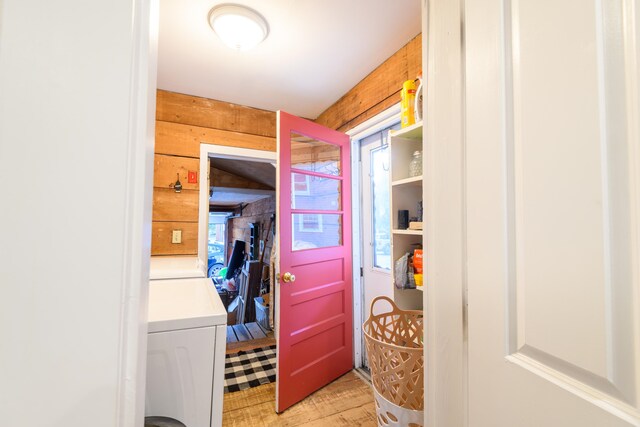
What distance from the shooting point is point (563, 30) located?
0.42 metres

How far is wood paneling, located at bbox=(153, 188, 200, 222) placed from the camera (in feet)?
7.22

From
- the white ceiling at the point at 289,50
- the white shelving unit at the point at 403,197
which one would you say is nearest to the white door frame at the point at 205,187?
the white ceiling at the point at 289,50

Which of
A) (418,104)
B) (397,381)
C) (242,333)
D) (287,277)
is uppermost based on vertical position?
(418,104)

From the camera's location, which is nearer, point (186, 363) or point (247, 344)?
point (186, 363)

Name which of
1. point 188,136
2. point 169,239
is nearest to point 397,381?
point 169,239

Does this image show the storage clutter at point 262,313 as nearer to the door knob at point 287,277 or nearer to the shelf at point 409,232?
the door knob at point 287,277

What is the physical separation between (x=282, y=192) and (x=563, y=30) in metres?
1.54

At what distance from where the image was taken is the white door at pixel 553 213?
0.36 metres

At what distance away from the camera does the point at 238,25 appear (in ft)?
4.71

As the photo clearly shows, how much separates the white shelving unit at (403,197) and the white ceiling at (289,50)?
61cm

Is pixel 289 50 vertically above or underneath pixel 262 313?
above

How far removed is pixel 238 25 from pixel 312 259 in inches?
59.2

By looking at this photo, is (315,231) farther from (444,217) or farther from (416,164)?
(444,217)

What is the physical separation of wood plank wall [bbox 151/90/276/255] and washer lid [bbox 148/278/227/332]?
0.90 meters
